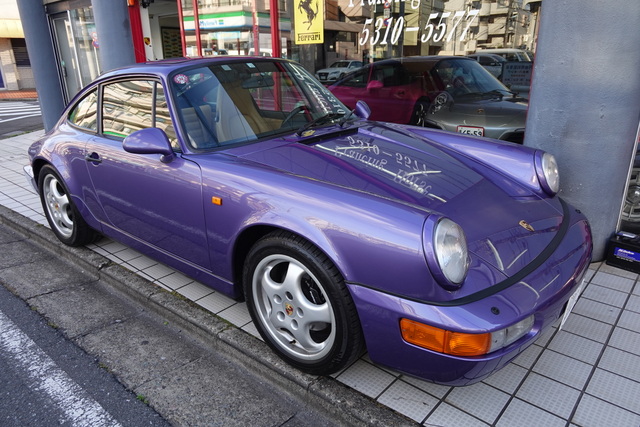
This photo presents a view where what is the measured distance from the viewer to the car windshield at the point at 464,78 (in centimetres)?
535

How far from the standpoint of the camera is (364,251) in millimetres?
1858

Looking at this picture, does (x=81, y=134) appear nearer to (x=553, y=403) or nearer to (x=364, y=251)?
(x=364, y=251)

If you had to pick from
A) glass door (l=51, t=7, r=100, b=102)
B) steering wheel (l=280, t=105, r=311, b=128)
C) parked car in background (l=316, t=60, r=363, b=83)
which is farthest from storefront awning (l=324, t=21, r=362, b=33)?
glass door (l=51, t=7, r=100, b=102)

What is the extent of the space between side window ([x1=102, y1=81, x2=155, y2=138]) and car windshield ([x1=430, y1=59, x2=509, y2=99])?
3.68m

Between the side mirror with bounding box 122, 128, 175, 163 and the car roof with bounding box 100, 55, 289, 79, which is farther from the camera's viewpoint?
the car roof with bounding box 100, 55, 289, 79

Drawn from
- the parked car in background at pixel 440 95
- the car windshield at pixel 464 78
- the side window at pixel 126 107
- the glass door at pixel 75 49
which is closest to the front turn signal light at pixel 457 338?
the side window at pixel 126 107

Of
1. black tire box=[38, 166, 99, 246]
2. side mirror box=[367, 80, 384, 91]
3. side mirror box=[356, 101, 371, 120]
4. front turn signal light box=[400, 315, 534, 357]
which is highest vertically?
side mirror box=[356, 101, 371, 120]

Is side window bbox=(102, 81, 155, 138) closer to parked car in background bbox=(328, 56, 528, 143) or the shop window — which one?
parked car in background bbox=(328, 56, 528, 143)

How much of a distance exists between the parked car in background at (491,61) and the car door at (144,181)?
12.9ft

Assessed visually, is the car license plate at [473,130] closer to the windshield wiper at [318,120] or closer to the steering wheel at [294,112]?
the windshield wiper at [318,120]

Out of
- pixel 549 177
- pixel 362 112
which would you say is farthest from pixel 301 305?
pixel 362 112

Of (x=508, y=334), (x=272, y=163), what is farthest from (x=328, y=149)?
(x=508, y=334)

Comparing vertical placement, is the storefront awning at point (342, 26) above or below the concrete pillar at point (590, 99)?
above

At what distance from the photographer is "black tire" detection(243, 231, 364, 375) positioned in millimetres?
1980
